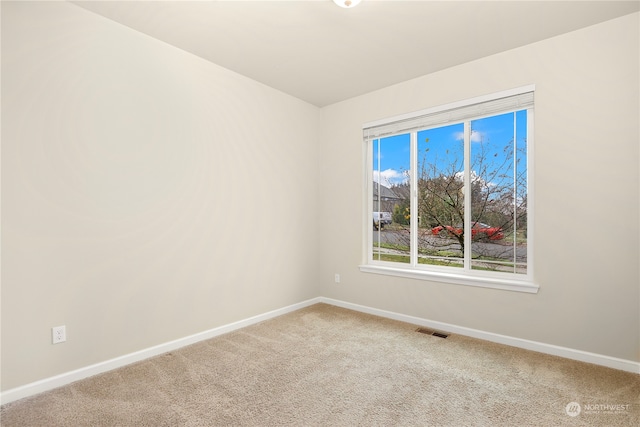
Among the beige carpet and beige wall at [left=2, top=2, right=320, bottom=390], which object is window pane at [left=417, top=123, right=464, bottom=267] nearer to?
the beige carpet

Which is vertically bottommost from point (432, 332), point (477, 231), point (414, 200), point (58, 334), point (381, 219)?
point (432, 332)

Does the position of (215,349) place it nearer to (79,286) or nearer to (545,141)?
(79,286)

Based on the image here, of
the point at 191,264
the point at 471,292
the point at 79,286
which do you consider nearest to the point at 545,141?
the point at 471,292

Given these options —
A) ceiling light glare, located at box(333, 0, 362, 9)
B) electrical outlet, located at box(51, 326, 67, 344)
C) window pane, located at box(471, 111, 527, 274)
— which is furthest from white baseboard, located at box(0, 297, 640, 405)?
ceiling light glare, located at box(333, 0, 362, 9)

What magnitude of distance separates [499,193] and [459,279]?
2.92 feet

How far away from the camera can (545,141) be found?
8.64 feet

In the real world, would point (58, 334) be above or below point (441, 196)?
below

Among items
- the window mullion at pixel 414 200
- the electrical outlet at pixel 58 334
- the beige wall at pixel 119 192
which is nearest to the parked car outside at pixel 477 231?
the window mullion at pixel 414 200

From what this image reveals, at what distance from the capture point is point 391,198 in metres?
3.72

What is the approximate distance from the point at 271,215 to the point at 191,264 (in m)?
1.06

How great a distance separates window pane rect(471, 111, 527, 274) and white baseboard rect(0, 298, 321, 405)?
238cm

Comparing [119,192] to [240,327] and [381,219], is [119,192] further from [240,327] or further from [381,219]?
[381,219]

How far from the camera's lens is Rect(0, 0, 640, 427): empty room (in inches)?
77.8

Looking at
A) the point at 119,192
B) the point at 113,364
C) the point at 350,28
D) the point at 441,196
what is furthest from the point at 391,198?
the point at 113,364
